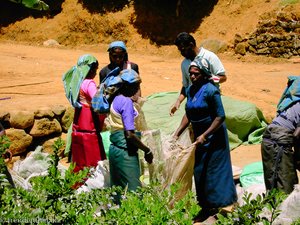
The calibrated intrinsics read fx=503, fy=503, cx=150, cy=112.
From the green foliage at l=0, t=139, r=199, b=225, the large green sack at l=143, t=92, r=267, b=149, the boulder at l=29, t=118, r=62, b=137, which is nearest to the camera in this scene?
the green foliage at l=0, t=139, r=199, b=225

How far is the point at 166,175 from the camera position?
477 centimetres

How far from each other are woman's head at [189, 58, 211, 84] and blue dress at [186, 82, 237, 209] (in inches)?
3.0

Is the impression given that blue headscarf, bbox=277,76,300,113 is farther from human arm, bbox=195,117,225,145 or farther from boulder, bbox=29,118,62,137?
boulder, bbox=29,118,62,137

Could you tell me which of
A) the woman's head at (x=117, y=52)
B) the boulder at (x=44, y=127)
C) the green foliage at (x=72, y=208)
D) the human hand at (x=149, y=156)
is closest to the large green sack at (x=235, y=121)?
the boulder at (x=44, y=127)

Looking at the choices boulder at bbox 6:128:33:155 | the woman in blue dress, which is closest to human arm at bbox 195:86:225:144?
the woman in blue dress

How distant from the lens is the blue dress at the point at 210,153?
177 inches

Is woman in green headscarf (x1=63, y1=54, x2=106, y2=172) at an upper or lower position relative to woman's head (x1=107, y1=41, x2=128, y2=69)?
lower

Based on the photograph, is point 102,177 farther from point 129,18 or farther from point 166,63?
point 129,18

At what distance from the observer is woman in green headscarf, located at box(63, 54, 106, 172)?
513cm

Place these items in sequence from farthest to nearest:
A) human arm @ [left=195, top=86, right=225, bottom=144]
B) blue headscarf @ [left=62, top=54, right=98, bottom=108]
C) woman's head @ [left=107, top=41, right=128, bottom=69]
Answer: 1. woman's head @ [left=107, top=41, right=128, bottom=69]
2. blue headscarf @ [left=62, top=54, right=98, bottom=108]
3. human arm @ [left=195, top=86, right=225, bottom=144]

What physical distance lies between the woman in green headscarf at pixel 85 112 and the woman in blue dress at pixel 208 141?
0.90 m

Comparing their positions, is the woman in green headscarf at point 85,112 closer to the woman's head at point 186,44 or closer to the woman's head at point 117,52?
the woman's head at point 117,52

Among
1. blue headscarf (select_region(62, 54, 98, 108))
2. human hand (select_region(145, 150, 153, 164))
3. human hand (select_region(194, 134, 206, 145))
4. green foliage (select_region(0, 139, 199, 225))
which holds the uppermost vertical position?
blue headscarf (select_region(62, 54, 98, 108))

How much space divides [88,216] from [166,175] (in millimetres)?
2248
